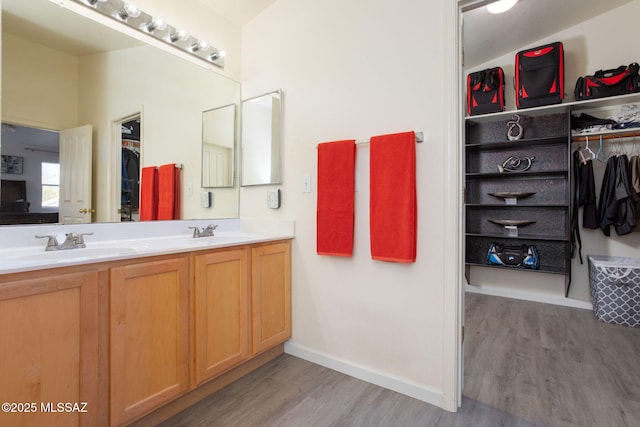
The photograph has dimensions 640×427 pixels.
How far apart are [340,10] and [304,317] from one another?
80.6 inches

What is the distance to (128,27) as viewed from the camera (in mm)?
1855

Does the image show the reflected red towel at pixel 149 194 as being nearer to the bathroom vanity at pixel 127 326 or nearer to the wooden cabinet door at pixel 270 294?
the bathroom vanity at pixel 127 326

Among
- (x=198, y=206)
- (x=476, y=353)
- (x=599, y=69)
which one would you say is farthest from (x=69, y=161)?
(x=599, y=69)

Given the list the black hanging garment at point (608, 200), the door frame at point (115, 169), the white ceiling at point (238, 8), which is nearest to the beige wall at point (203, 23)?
the white ceiling at point (238, 8)

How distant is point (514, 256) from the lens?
11.1ft

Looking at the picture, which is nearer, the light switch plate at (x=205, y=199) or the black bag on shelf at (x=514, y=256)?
the light switch plate at (x=205, y=199)

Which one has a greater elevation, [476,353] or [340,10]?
[340,10]

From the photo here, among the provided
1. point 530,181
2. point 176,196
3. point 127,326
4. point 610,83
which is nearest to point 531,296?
point 530,181

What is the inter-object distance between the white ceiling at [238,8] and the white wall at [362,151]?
5 cm

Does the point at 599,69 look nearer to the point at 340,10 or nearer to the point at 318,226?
the point at 340,10

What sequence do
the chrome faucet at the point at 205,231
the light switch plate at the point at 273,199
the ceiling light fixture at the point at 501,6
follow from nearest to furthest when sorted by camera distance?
the chrome faucet at the point at 205,231 → the light switch plate at the point at 273,199 → the ceiling light fixture at the point at 501,6

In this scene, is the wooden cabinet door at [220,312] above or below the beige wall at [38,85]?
below

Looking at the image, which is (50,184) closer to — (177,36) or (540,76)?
(177,36)

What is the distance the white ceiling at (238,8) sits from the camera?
7.36ft
